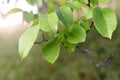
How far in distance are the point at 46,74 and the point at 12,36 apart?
0.75m

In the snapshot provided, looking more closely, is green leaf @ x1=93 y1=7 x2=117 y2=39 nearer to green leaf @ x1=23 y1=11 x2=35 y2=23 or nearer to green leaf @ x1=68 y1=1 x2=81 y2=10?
green leaf @ x1=68 y1=1 x2=81 y2=10

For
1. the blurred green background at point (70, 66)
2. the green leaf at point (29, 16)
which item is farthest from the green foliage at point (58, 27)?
the blurred green background at point (70, 66)

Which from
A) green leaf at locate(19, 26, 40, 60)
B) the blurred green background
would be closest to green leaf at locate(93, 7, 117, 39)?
green leaf at locate(19, 26, 40, 60)

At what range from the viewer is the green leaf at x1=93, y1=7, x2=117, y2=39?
0.61 meters

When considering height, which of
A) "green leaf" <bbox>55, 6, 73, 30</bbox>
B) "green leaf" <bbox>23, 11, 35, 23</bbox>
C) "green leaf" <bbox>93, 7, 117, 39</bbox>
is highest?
"green leaf" <bbox>55, 6, 73, 30</bbox>

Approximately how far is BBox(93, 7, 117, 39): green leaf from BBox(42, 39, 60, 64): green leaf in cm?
8

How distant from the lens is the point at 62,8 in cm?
64

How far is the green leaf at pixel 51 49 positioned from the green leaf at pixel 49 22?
0.15ft

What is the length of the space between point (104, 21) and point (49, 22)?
11cm

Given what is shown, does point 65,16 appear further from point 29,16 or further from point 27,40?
point 29,16

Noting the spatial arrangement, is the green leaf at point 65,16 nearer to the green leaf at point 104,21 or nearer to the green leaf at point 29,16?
the green leaf at point 104,21

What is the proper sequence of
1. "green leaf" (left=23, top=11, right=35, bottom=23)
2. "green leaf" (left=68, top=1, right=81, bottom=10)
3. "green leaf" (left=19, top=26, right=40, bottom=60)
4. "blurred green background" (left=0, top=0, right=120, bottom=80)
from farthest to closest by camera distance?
"blurred green background" (left=0, top=0, right=120, bottom=80), "green leaf" (left=23, top=11, right=35, bottom=23), "green leaf" (left=68, top=1, right=81, bottom=10), "green leaf" (left=19, top=26, right=40, bottom=60)

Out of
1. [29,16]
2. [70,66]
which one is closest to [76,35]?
[29,16]

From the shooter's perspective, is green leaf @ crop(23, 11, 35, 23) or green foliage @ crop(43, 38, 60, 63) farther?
green leaf @ crop(23, 11, 35, 23)
